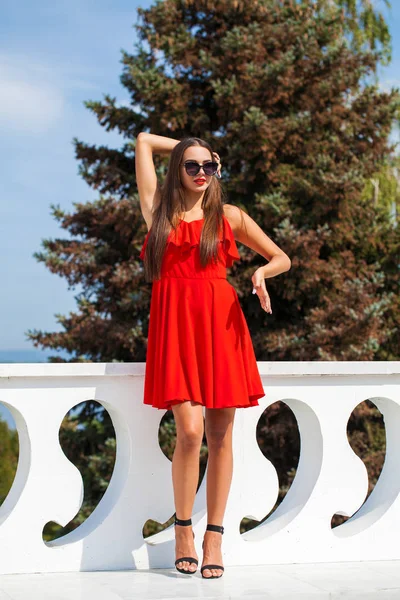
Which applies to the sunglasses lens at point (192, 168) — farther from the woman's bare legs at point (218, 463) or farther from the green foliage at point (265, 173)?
the green foliage at point (265, 173)

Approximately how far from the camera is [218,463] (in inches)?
125

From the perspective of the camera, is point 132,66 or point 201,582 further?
point 132,66

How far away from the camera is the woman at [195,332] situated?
121 inches

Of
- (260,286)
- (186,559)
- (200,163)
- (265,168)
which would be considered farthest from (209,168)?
(265,168)

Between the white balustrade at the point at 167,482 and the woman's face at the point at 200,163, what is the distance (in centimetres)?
79

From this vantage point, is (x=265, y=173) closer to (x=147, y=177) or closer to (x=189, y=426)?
(x=147, y=177)

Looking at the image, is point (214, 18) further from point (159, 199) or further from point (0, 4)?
point (159, 199)

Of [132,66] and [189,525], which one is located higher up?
[132,66]

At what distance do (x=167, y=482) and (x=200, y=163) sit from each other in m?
1.38

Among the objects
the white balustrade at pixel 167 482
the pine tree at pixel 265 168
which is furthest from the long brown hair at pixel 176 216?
the pine tree at pixel 265 168

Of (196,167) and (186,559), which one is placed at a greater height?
(196,167)

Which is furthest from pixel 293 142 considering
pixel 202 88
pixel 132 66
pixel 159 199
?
pixel 159 199

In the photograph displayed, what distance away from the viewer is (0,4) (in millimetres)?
19016

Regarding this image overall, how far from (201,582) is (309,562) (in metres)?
0.67
